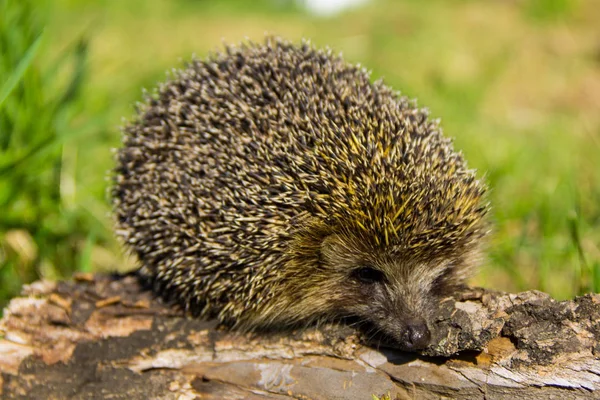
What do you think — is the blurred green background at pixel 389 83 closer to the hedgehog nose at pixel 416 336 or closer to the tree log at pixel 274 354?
the tree log at pixel 274 354

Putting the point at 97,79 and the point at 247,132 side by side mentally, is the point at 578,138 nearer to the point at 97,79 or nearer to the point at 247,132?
the point at 247,132

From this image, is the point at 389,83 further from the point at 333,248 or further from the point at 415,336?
the point at 415,336

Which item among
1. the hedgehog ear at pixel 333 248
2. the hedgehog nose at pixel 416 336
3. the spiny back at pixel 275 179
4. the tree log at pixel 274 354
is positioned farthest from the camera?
the hedgehog ear at pixel 333 248

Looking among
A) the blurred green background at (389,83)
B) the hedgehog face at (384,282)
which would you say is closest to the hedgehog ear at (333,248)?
the hedgehog face at (384,282)

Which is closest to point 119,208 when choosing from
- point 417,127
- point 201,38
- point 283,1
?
point 417,127

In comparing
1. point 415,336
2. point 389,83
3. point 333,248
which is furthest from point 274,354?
point 389,83

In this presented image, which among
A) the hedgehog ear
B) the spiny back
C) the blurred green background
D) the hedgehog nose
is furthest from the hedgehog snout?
the blurred green background

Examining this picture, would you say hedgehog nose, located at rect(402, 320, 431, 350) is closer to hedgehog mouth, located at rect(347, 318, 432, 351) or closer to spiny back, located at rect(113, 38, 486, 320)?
hedgehog mouth, located at rect(347, 318, 432, 351)
